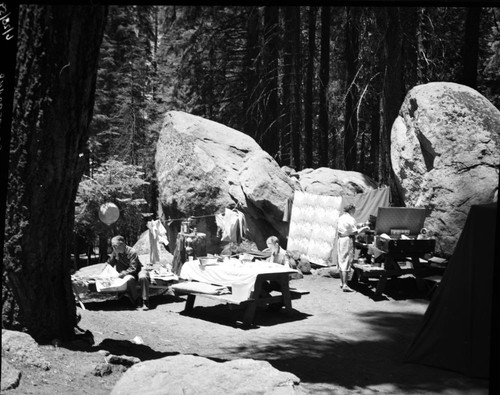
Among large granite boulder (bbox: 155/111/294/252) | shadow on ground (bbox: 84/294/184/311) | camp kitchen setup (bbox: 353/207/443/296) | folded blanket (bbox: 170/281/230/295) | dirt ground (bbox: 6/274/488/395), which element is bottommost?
shadow on ground (bbox: 84/294/184/311)

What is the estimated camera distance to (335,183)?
17859 mm

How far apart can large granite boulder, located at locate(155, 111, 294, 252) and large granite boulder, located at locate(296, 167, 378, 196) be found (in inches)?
35.1

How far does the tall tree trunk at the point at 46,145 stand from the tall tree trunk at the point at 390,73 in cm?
1085

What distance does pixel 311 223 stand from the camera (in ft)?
51.9

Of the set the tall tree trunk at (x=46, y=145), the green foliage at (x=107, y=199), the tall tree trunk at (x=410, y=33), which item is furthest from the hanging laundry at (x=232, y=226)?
the tall tree trunk at (x=46, y=145)

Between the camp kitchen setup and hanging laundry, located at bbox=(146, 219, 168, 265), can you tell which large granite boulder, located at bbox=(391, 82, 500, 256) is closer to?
the camp kitchen setup

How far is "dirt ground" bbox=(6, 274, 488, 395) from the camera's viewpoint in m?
5.96

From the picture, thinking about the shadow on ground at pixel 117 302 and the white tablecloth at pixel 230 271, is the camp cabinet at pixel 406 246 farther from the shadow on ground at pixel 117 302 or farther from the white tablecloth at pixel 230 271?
the shadow on ground at pixel 117 302

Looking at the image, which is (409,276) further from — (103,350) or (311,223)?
(103,350)

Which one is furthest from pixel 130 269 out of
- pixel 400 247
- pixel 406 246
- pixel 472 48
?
pixel 472 48

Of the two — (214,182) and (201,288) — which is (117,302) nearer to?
(201,288)

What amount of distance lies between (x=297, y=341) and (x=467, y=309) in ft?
8.21

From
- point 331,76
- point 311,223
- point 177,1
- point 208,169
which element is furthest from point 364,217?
point 331,76

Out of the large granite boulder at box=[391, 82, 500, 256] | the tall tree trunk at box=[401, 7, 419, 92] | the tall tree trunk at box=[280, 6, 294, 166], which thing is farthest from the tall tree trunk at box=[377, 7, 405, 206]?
the tall tree trunk at box=[280, 6, 294, 166]
